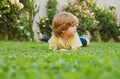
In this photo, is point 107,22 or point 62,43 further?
point 107,22

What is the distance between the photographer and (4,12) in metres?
11.9

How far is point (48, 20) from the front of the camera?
13898mm

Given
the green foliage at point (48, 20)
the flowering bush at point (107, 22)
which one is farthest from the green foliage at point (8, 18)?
the flowering bush at point (107, 22)

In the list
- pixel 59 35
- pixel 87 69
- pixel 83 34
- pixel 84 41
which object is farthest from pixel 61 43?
pixel 83 34

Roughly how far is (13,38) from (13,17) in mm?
790

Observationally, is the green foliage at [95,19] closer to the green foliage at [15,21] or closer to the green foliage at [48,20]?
the green foliage at [48,20]

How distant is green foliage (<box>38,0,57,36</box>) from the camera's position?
13795mm

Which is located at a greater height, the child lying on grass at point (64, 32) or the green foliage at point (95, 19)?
the child lying on grass at point (64, 32)

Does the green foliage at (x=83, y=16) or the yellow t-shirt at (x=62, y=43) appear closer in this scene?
the yellow t-shirt at (x=62, y=43)

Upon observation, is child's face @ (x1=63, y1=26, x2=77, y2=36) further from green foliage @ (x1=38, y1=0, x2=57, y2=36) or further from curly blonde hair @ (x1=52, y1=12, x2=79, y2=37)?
green foliage @ (x1=38, y1=0, x2=57, y2=36)

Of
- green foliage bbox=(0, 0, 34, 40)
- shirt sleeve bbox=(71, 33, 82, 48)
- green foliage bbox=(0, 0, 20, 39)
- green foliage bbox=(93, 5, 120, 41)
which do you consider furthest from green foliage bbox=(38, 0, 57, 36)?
shirt sleeve bbox=(71, 33, 82, 48)

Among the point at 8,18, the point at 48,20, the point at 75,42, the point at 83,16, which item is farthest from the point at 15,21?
the point at 75,42

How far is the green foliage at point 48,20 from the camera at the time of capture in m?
13.8

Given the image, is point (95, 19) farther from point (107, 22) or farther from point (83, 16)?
point (83, 16)
